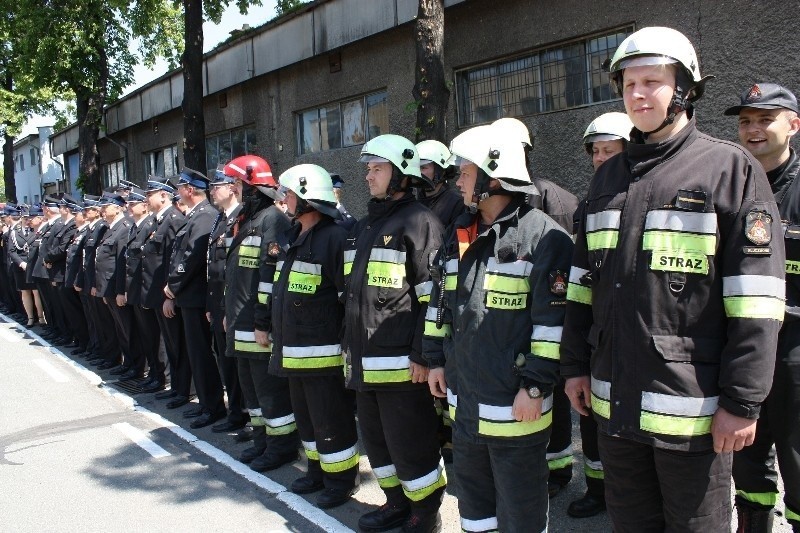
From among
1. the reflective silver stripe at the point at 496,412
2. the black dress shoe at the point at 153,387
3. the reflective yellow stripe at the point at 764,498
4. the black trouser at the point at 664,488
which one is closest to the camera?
the black trouser at the point at 664,488

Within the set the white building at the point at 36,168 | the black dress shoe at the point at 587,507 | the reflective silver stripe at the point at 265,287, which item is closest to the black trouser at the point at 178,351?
the reflective silver stripe at the point at 265,287

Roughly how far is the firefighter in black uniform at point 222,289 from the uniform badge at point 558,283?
3.81 meters

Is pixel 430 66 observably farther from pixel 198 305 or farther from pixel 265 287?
pixel 198 305

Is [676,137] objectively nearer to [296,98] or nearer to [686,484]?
[686,484]

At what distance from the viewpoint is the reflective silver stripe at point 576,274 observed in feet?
9.11

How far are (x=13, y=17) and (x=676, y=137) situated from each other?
75.4 feet

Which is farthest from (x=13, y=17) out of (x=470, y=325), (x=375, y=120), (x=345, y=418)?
(x=470, y=325)

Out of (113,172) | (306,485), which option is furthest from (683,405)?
(113,172)

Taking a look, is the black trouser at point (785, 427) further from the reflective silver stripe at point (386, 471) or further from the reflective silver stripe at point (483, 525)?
the reflective silver stripe at point (386, 471)

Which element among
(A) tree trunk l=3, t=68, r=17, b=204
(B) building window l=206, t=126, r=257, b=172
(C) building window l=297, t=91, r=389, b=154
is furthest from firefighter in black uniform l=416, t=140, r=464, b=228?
(A) tree trunk l=3, t=68, r=17, b=204

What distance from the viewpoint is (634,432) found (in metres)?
2.45

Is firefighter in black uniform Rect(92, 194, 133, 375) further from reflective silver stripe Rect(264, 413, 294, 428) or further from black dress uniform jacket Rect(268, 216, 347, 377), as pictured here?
black dress uniform jacket Rect(268, 216, 347, 377)

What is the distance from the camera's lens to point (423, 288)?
3.95m

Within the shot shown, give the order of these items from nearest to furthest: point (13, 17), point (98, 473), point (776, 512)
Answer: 1. point (776, 512)
2. point (98, 473)
3. point (13, 17)
